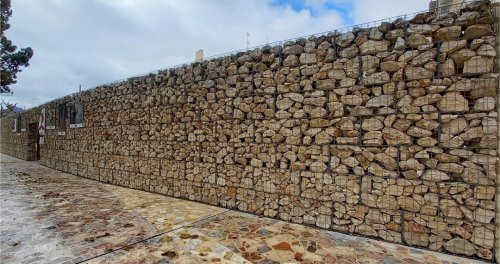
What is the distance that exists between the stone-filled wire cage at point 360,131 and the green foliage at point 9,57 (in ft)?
29.6

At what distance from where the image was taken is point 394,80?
3.44 meters

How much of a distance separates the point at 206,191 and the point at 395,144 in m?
3.57

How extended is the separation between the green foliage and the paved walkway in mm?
8270

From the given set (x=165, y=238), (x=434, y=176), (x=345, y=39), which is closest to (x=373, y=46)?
(x=345, y=39)

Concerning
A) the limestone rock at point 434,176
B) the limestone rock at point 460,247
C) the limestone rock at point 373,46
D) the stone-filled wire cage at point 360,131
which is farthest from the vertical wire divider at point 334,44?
the limestone rock at point 460,247

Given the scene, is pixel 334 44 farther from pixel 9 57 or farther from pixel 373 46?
pixel 9 57

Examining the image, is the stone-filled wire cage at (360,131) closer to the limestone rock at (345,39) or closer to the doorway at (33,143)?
the limestone rock at (345,39)

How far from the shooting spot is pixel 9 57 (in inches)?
423

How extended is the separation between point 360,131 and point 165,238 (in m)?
3.04

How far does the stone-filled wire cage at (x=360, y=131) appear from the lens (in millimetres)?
3025

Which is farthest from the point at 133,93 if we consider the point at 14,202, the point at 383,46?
the point at 383,46

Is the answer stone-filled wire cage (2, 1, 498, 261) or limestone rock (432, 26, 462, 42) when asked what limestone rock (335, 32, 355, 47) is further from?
limestone rock (432, 26, 462, 42)

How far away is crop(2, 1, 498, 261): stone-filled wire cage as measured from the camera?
303cm

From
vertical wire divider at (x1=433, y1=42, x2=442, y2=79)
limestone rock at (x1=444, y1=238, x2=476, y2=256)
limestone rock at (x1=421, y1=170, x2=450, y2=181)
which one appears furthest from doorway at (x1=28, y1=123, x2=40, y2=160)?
limestone rock at (x1=444, y1=238, x2=476, y2=256)
